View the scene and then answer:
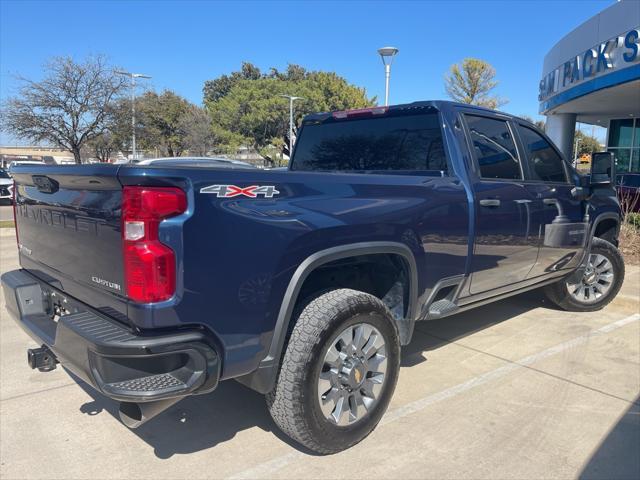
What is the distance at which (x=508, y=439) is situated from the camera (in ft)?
10.2

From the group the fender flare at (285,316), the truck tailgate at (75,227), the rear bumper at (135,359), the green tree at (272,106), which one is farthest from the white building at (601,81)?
the green tree at (272,106)

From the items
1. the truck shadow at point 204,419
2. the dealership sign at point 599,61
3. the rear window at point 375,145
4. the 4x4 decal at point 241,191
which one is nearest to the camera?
the 4x4 decal at point 241,191

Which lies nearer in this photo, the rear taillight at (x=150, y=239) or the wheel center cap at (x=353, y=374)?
the rear taillight at (x=150, y=239)

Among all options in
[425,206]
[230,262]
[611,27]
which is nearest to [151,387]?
[230,262]

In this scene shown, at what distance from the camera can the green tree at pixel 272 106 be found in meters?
45.8

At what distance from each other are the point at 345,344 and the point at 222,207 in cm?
108

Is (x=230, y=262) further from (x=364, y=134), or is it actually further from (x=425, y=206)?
(x=364, y=134)

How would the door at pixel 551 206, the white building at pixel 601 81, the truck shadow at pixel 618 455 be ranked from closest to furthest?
the truck shadow at pixel 618 455 → the door at pixel 551 206 → the white building at pixel 601 81

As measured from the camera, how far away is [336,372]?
2852 mm

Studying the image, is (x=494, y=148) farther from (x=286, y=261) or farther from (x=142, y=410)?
(x=142, y=410)

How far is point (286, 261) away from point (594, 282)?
4.41 metres

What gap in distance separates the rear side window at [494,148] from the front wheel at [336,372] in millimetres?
1579

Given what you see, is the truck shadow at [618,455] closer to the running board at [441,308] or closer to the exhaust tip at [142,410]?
the running board at [441,308]

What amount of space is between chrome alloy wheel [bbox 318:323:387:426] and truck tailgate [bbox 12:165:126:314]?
1.14 m
